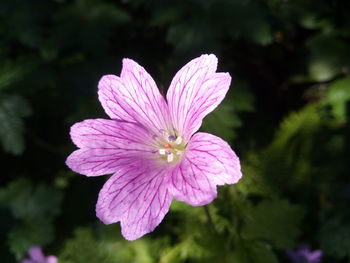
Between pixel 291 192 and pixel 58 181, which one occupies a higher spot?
pixel 58 181

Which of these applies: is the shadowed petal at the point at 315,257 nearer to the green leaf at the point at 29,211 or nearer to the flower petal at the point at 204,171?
the flower petal at the point at 204,171

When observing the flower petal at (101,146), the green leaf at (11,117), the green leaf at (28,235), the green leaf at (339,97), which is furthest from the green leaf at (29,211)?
the green leaf at (339,97)

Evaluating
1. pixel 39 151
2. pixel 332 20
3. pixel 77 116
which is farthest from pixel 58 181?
pixel 332 20

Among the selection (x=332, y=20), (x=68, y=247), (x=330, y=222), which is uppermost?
(x=332, y=20)

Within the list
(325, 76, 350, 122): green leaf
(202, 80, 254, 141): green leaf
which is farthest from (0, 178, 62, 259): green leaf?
(325, 76, 350, 122): green leaf

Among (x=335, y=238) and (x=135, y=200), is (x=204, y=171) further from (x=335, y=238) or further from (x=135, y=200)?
(x=335, y=238)

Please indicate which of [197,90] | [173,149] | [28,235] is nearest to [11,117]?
[28,235]

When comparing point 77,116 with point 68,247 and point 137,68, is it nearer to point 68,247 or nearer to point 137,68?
point 68,247

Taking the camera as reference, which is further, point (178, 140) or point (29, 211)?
point (29, 211)
